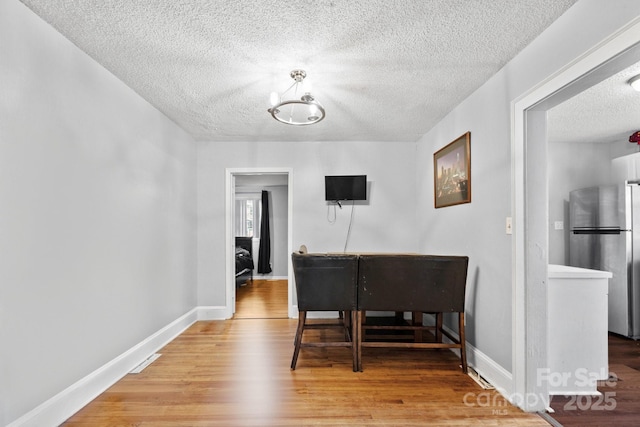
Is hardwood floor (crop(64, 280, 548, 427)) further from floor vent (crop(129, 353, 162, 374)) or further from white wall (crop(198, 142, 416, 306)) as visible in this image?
white wall (crop(198, 142, 416, 306))

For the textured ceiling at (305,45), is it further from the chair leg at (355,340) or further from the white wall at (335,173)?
the chair leg at (355,340)

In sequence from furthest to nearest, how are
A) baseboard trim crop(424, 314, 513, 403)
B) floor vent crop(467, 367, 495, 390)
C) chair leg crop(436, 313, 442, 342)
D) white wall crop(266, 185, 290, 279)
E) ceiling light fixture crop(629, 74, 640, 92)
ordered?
white wall crop(266, 185, 290, 279)
chair leg crop(436, 313, 442, 342)
ceiling light fixture crop(629, 74, 640, 92)
floor vent crop(467, 367, 495, 390)
baseboard trim crop(424, 314, 513, 403)

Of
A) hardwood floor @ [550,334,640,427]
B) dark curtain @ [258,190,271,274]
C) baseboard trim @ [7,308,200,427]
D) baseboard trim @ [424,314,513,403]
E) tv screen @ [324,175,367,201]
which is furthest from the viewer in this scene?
dark curtain @ [258,190,271,274]

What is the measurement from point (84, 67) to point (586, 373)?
403cm

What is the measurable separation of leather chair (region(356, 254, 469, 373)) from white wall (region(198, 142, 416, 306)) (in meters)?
1.49

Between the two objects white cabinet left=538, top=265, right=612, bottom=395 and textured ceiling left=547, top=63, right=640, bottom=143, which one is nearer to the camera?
white cabinet left=538, top=265, right=612, bottom=395

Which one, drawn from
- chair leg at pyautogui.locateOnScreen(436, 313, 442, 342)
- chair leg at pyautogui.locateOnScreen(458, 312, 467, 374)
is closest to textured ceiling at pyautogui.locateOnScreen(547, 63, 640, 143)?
chair leg at pyautogui.locateOnScreen(458, 312, 467, 374)

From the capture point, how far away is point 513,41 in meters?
1.77

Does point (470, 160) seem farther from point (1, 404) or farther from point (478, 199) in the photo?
point (1, 404)

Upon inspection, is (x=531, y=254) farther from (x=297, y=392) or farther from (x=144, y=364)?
(x=144, y=364)

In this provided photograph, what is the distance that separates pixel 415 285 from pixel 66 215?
2.49 m

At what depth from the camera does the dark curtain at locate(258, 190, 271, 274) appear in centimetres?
661

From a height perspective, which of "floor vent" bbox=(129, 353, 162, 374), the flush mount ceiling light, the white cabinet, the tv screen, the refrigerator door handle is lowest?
"floor vent" bbox=(129, 353, 162, 374)

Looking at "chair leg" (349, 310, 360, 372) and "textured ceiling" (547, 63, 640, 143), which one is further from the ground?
"textured ceiling" (547, 63, 640, 143)
